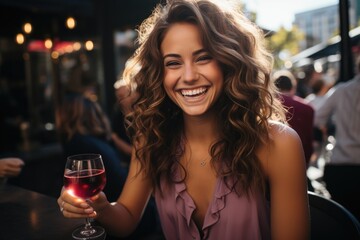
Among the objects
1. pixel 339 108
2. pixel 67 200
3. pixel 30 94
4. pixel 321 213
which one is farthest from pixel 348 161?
pixel 30 94

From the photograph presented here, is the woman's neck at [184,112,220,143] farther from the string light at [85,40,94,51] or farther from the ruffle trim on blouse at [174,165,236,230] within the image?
the string light at [85,40,94,51]

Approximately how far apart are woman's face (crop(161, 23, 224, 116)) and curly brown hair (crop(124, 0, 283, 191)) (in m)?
0.04

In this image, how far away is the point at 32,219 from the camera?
142cm

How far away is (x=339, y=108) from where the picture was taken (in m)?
3.06

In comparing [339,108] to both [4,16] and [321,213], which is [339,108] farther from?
[4,16]

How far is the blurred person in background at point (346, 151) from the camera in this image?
2.83 metres

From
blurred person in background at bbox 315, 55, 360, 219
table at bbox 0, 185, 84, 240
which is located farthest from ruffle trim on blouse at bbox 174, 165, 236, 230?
blurred person in background at bbox 315, 55, 360, 219

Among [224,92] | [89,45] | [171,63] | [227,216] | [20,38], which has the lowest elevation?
[227,216]

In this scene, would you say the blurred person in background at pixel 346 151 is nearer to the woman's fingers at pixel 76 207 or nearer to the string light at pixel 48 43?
the woman's fingers at pixel 76 207

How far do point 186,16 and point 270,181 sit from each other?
83 cm

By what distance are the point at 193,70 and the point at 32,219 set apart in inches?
36.8

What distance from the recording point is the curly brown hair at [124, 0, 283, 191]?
59.3 inches

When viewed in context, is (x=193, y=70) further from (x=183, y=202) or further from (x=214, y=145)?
(x=183, y=202)

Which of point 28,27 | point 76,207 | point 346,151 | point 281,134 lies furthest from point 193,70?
point 28,27
